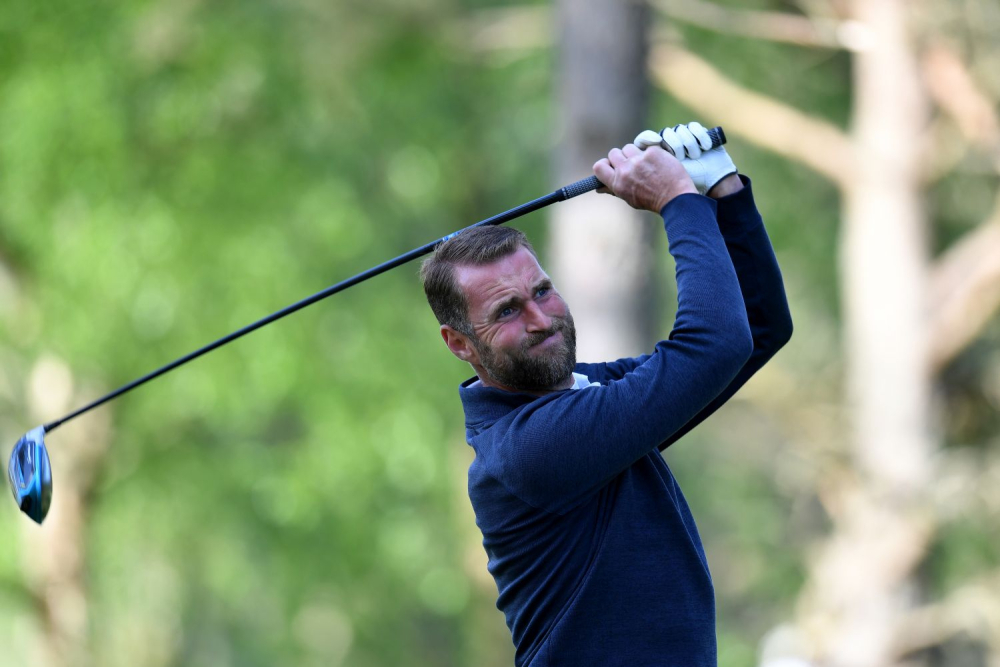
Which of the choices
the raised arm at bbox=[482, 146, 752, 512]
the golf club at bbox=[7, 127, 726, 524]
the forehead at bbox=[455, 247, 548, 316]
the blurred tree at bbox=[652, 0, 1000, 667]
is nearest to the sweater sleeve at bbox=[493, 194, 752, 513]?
the raised arm at bbox=[482, 146, 752, 512]

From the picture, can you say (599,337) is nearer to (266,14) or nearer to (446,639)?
(266,14)

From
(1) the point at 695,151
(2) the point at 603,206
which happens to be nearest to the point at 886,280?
(2) the point at 603,206

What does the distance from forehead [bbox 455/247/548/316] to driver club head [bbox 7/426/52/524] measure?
108cm

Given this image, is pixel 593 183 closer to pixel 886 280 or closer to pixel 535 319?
pixel 535 319

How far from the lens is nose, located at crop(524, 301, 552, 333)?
226cm

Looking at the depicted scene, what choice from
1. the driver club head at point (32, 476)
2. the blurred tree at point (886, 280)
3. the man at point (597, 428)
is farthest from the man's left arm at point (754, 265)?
the blurred tree at point (886, 280)

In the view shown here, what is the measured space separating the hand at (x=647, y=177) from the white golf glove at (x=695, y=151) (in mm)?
46

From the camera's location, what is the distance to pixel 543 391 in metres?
2.34

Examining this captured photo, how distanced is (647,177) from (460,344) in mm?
488

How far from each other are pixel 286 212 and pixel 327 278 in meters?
0.55

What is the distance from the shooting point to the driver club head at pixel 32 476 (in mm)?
2770

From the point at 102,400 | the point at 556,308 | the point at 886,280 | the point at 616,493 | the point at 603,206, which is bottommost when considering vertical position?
the point at 616,493

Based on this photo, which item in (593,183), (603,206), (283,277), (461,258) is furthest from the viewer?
(283,277)

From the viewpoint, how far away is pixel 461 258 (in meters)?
2.37
